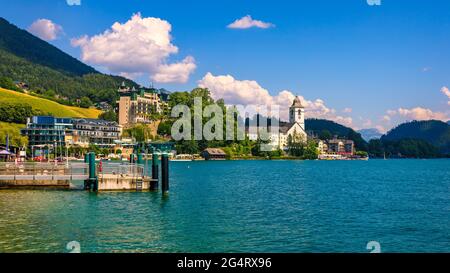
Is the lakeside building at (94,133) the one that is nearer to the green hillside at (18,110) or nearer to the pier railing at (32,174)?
the green hillside at (18,110)

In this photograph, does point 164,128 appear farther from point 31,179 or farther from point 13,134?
point 31,179

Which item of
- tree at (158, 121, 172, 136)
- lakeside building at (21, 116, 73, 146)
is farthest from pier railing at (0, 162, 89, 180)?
tree at (158, 121, 172, 136)

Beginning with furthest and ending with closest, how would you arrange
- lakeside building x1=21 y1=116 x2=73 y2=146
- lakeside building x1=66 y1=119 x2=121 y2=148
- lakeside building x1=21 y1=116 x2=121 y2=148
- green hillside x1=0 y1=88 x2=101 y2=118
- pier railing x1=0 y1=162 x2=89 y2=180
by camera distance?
green hillside x1=0 y1=88 x2=101 y2=118 → lakeside building x1=66 y1=119 x2=121 y2=148 → lakeside building x1=21 y1=116 x2=121 y2=148 → lakeside building x1=21 y1=116 x2=73 y2=146 → pier railing x1=0 y1=162 x2=89 y2=180

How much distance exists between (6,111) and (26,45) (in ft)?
113

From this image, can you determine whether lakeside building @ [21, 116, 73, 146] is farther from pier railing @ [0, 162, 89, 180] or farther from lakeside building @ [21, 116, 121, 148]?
pier railing @ [0, 162, 89, 180]

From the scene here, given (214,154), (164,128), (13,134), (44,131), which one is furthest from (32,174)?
(164,128)

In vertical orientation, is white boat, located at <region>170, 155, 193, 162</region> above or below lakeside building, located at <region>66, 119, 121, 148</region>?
below

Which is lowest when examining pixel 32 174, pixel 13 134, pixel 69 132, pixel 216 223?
pixel 216 223

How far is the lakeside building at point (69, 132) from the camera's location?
145 meters

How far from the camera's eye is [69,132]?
152500 mm

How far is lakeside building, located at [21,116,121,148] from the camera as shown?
145m

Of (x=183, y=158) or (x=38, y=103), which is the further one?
(x=38, y=103)

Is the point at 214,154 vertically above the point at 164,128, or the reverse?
the point at 164,128
